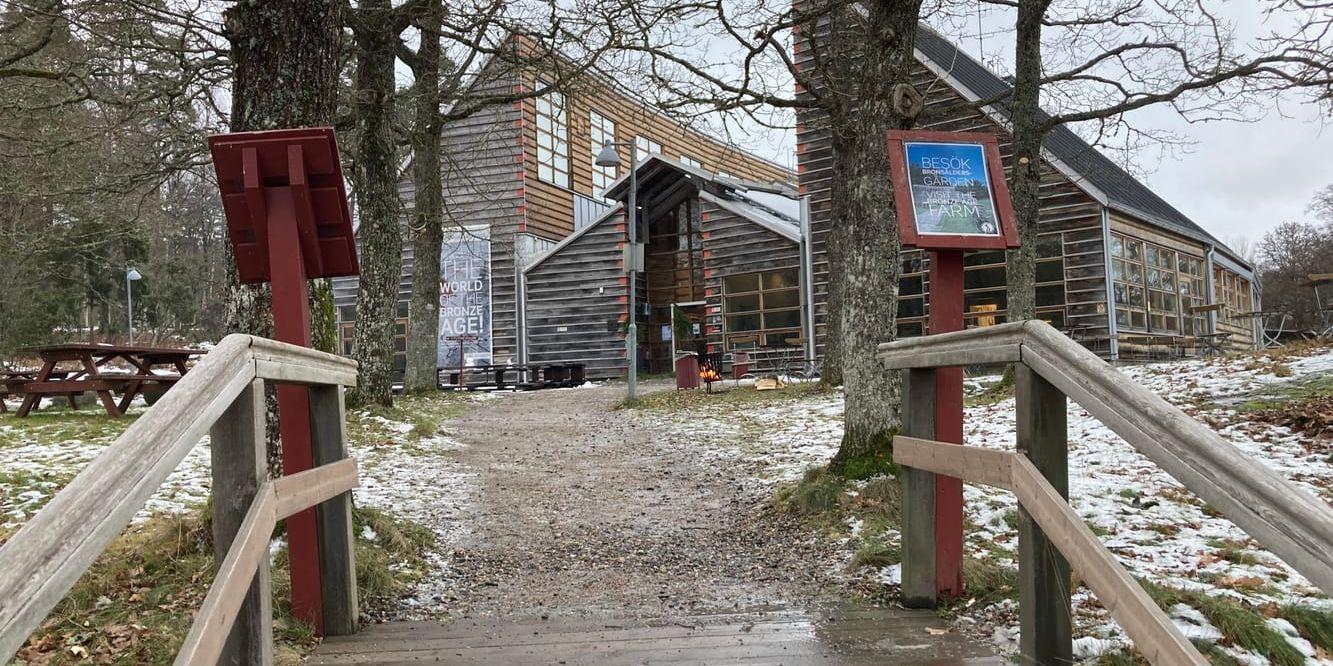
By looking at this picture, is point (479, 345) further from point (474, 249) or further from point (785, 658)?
point (785, 658)

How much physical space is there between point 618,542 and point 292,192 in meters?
3.43

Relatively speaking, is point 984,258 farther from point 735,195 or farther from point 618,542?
point 618,542

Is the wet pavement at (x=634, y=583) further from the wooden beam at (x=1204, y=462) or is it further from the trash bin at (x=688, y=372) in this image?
the trash bin at (x=688, y=372)

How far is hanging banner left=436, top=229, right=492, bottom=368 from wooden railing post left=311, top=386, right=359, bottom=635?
72.5ft

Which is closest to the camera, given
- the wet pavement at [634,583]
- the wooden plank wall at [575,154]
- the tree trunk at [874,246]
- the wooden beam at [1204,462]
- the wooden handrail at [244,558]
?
the wooden beam at [1204,462]

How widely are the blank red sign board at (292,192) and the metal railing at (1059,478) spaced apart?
2549 millimetres

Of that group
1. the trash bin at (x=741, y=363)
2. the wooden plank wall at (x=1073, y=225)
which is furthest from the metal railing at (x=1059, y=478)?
the trash bin at (x=741, y=363)

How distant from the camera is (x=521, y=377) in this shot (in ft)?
81.1

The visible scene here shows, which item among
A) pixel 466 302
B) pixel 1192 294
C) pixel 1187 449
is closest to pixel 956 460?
pixel 1187 449

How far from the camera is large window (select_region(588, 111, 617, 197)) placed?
29594mm

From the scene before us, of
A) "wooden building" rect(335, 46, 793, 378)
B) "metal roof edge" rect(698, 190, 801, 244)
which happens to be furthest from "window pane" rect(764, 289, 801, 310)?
"wooden building" rect(335, 46, 793, 378)

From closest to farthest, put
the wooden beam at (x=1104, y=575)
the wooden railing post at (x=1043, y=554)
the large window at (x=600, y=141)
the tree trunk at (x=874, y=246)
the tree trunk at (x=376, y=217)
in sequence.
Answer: the wooden beam at (x=1104, y=575) < the wooden railing post at (x=1043, y=554) < the tree trunk at (x=874, y=246) < the tree trunk at (x=376, y=217) < the large window at (x=600, y=141)

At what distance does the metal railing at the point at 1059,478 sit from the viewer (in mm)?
1810

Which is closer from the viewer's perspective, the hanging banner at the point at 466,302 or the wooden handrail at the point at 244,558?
the wooden handrail at the point at 244,558
